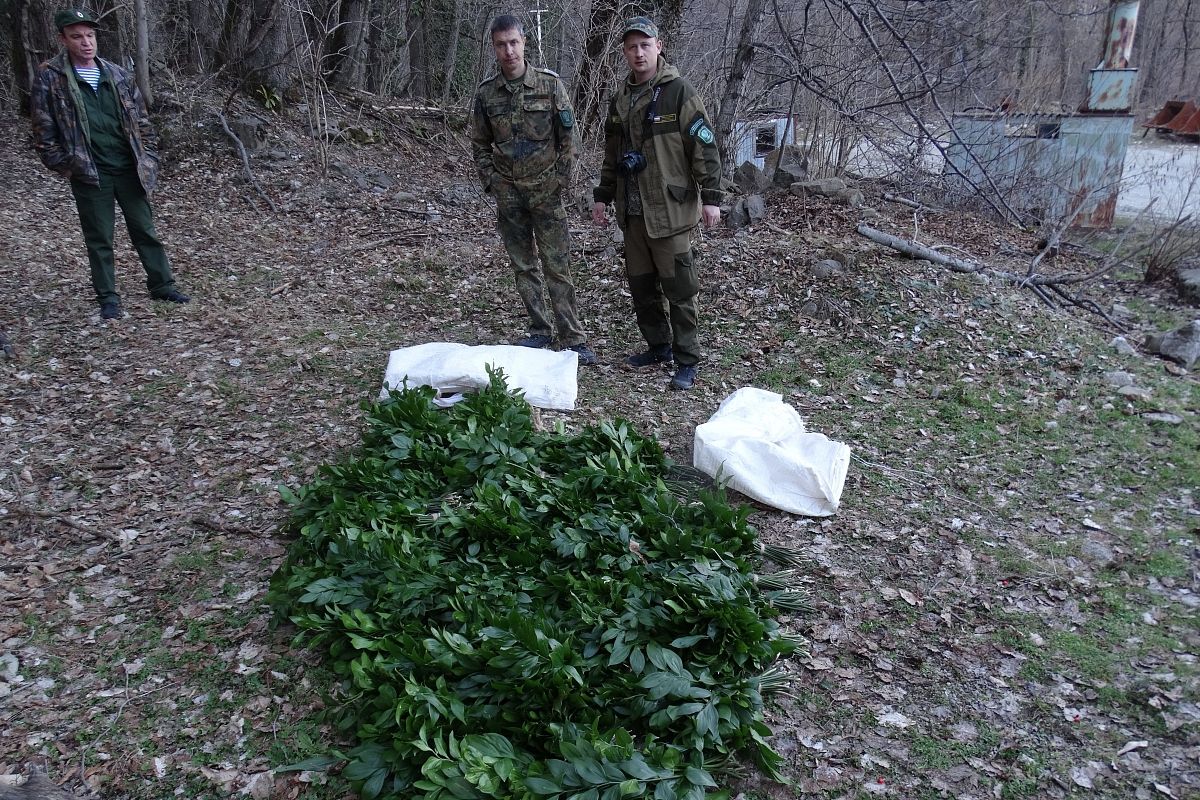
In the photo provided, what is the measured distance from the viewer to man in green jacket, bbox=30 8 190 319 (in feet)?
18.4

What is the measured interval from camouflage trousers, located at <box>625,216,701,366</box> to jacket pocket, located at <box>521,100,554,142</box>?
772 mm

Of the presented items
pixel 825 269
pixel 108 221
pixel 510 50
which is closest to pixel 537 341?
pixel 510 50

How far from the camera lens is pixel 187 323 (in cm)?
619

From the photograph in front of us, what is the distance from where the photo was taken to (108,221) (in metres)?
6.07

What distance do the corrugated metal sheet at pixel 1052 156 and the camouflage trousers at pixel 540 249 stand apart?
6662mm

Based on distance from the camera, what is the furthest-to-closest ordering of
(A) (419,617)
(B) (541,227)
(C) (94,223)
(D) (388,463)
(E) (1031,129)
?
1. (E) (1031,129)
2. (C) (94,223)
3. (B) (541,227)
4. (D) (388,463)
5. (A) (419,617)

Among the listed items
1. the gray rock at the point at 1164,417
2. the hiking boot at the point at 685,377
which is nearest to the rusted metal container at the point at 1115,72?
the gray rock at the point at 1164,417

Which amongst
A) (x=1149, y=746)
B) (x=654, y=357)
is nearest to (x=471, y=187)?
(x=654, y=357)

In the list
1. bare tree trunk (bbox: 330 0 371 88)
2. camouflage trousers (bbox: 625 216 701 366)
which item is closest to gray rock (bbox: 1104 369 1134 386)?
camouflage trousers (bbox: 625 216 701 366)

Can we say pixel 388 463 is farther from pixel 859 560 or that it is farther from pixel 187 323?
pixel 187 323

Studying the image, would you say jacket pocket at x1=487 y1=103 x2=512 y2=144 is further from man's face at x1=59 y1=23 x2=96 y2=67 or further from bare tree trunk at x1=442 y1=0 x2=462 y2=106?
bare tree trunk at x1=442 y1=0 x2=462 y2=106

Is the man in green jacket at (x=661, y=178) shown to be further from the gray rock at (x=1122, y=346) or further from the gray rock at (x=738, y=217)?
the gray rock at (x=1122, y=346)

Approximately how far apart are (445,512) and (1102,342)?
5.35m

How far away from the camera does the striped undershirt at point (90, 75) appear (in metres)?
5.72
